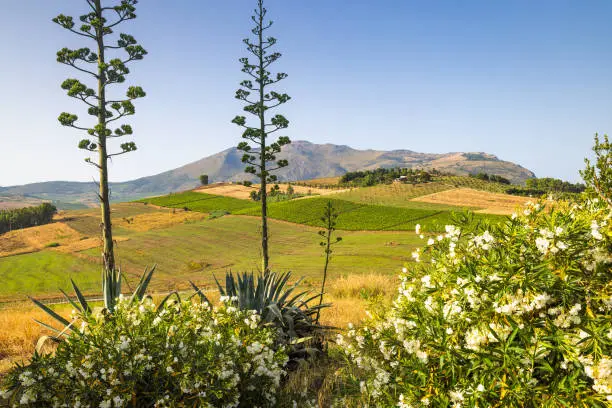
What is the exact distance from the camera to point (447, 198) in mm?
A: 87750

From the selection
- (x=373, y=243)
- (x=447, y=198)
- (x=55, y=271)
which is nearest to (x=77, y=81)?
(x=55, y=271)

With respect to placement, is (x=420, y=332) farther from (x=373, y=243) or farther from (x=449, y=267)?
(x=373, y=243)

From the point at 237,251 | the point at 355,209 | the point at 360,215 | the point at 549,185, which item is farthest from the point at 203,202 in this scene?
the point at 549,185

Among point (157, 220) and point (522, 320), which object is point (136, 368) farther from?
point (157, 220)

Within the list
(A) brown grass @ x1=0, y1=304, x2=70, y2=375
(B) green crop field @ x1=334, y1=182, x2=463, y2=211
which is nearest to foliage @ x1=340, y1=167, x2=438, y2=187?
(B) green crop field @ x1=334, y1=182, x2=463, y2=211

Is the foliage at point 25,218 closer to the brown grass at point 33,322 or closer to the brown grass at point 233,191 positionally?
the brown grass at point 233,191

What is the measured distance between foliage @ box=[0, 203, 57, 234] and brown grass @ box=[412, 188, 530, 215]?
285 ft

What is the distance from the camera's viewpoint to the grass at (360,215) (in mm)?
68375

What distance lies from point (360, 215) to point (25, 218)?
74.8 metres

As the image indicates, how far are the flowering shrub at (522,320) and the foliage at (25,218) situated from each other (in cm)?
9674

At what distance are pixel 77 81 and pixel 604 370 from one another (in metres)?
11.8

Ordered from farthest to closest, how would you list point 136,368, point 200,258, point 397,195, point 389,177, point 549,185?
point 389,177 → point 397,195 → point 200,258 → point 549,185 → point 136,368

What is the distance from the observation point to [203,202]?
103 metres

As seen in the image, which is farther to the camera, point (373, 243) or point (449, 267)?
point (373, 243)
